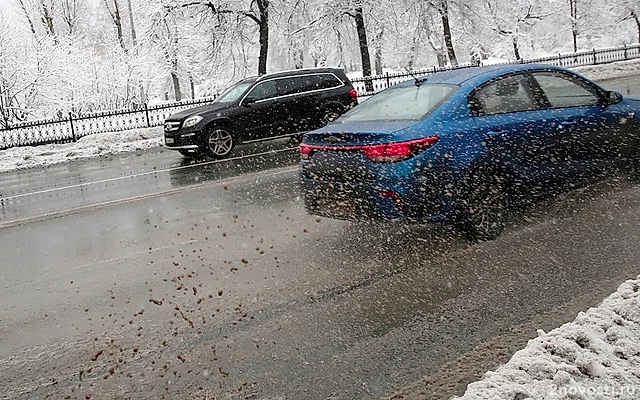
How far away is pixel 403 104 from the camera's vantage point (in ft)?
20.6

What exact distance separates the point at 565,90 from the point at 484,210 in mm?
1966

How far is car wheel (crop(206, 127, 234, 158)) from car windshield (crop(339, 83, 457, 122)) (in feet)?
23.9

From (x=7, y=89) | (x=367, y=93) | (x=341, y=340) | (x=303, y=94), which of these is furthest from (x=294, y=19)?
(x=341, y=340)

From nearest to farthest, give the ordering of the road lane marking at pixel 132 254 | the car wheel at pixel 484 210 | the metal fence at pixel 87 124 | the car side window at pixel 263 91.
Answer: the car wheel at pixel 484 210
the road lane marking at pixel 132 254
the car side window at pixel 263 91
the metal fence at pixel 87 124

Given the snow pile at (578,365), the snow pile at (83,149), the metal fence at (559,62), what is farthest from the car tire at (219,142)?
the metal fence at (559,62)

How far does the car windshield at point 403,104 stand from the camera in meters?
5.96

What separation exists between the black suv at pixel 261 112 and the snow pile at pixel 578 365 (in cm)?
1088

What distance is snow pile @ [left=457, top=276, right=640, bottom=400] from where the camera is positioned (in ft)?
9.79

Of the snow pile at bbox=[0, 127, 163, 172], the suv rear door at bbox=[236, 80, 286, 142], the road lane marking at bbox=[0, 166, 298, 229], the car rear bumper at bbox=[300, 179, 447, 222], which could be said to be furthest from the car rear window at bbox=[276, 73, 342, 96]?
the car rear bumper at bbox=[300, 179, 447, 222]

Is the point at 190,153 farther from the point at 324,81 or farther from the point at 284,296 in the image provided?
the point at 284,296

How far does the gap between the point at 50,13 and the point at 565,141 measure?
46904 millimetres

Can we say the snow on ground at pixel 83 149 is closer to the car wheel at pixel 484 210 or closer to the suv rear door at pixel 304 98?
the suv rear door at pixel 304 98

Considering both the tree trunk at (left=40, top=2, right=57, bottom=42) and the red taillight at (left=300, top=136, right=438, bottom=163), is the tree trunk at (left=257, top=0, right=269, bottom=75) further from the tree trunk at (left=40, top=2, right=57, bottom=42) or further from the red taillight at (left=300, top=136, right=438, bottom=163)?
the tree trunk at (left=40, top=2, right=57, bottom=42)

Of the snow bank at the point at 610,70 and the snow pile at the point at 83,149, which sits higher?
the snow bank at the point at 610,70
